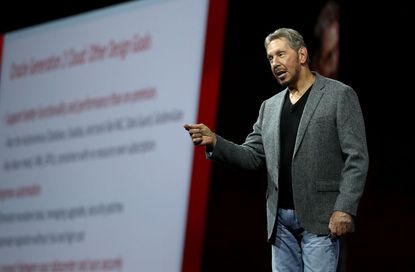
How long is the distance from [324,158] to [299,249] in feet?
0.58

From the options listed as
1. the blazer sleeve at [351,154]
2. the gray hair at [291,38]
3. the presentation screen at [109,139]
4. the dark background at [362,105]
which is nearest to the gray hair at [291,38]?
the gray hair at [291,38]

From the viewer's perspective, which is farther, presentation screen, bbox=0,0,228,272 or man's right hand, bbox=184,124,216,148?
presentation screen, bbox=0,0,228,272

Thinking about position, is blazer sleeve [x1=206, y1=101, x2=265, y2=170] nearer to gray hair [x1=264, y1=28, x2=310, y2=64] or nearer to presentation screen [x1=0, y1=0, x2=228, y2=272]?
gray hair [x1=264, y1=28, x2=310, y2=64]

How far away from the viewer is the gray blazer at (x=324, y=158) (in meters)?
1.19

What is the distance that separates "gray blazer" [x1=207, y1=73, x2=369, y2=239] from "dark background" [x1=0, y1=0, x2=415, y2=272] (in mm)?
1127

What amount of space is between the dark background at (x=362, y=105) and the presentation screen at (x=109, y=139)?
124mm

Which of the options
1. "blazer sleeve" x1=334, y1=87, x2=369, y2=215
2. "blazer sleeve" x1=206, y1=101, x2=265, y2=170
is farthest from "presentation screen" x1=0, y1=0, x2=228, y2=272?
"blazer sleeve" x1=334, y1=87, x2=369, y2=215

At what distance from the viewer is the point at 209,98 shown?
2.67 m

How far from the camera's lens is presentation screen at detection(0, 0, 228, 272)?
272 centimetres

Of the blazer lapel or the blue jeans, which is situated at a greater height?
the blazer lapel

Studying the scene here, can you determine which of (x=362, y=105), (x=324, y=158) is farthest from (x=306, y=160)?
(x=362, y=105)

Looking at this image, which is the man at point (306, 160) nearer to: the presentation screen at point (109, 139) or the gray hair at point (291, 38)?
the gray hair at point (291, 38)

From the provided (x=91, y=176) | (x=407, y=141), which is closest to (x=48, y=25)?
(x=91, y=176)

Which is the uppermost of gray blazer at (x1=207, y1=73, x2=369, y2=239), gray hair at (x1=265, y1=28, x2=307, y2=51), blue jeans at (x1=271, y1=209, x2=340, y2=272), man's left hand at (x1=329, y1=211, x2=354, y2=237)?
gray hair at (x1=265, y1=28, x2=307, y2=51)
